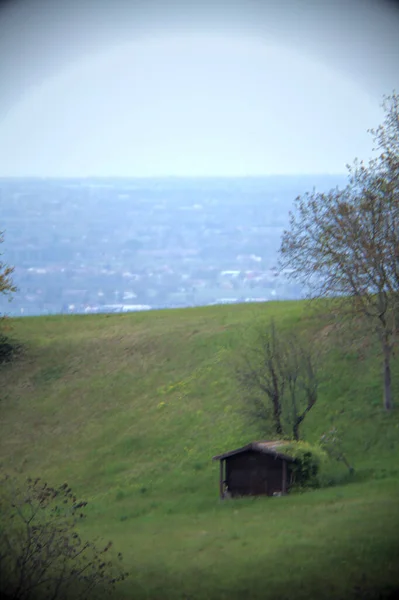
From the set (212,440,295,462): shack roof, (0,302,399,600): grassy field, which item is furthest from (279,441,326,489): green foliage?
(0,302,399,600): grassy field

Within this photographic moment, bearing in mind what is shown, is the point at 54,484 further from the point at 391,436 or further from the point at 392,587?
the point at 392,587

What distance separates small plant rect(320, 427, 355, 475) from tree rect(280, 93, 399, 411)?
4360mm

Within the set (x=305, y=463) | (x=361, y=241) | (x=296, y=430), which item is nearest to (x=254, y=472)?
(x=305, y=463)

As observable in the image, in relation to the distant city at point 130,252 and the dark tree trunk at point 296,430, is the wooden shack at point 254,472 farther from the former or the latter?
the distant city at point 130,252

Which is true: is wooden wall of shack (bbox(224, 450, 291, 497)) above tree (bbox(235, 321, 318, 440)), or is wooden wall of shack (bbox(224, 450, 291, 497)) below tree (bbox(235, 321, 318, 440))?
below

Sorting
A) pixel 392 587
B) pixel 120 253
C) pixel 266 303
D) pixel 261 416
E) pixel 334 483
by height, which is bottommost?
pixel 392 587

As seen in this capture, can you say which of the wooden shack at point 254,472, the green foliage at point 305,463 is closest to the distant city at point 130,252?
the wooden shack at point 254,472

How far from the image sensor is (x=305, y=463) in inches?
1457

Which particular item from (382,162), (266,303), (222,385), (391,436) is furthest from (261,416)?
(266,303)

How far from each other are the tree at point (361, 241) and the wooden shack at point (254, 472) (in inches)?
390

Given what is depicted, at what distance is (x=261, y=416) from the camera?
42125 millimetres

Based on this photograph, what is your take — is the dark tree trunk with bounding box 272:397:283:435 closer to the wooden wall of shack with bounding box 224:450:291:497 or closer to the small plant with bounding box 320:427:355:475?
the small plant with bounding box 320:427:355:475

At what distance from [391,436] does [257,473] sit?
8052 millimetres

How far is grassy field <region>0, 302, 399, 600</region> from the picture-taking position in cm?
2695
